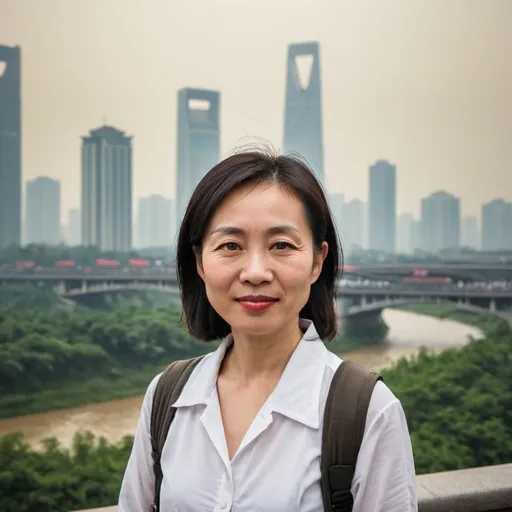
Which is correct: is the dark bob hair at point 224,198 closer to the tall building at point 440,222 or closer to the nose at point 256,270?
the nose at point 256,270

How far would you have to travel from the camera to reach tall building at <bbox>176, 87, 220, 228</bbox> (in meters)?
3.14

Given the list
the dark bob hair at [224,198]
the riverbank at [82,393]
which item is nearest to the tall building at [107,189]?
the riverbank at [82,393]

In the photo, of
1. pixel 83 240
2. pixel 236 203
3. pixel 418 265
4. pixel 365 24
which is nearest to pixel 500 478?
pixel 418 265

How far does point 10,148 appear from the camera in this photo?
2.85 metres

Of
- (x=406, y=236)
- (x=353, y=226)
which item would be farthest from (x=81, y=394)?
(x=406, y=236)

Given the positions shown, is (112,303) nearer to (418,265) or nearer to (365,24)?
(418,265)

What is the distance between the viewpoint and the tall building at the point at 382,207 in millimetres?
3404

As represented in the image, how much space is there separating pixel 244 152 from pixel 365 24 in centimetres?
270

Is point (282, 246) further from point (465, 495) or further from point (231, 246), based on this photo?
point (465, 495)

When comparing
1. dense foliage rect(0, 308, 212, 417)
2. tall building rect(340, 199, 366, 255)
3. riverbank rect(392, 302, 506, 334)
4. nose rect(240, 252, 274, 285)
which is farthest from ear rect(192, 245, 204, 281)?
riverbank rect(392, 302, 506, 334)

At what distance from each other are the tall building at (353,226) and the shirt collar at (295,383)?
245cm

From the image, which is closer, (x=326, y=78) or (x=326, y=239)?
(x=326, y=239)

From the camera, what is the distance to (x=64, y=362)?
9.64ft

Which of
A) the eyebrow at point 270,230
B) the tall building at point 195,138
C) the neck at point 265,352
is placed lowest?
the neck at point 265,352
